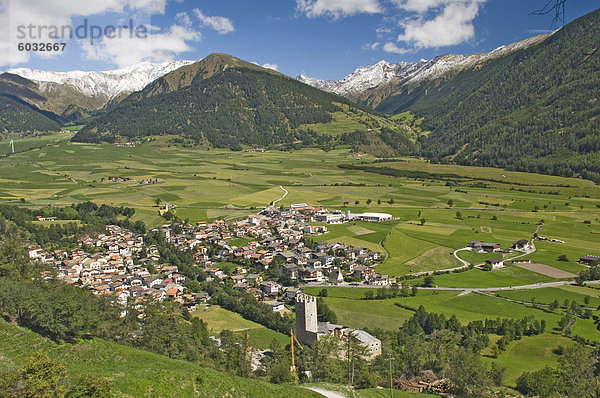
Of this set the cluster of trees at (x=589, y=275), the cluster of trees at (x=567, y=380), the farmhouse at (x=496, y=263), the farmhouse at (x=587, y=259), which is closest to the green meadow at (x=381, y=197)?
the farmhouse at (x=496, y=263)

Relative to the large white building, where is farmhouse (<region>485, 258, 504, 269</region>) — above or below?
below

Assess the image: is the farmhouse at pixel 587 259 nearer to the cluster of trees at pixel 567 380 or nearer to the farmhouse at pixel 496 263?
the farmhouse at pixel 496 263

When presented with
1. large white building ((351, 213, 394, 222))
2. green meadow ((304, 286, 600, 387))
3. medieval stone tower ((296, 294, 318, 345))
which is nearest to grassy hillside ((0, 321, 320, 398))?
medieval stone tower ((296, 294, 318, 345))

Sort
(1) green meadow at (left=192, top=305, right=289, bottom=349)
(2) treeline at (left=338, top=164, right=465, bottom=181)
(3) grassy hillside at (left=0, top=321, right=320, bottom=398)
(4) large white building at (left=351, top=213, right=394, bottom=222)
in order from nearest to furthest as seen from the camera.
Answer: (3) grassy hillside at (left=0, top=321, right=320, bottom=398), (1) green meadow at (left=192, top=305, right=289, bottom=349), (4) large white building at (left=351, top=213, right=394, bottom=222), (2) treeline at (left=338, top=164, right=465, bottom=181)

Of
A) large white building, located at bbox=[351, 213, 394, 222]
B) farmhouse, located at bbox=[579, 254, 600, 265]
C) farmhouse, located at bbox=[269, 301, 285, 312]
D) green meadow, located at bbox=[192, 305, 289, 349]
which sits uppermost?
large white building, located at bbox=[351, 213, 394, 222]

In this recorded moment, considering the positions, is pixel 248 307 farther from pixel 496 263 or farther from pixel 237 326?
pixel 496 263

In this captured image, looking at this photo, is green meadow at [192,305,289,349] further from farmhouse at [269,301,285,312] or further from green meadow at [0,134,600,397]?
farmhouse at [269,301,285,312]
